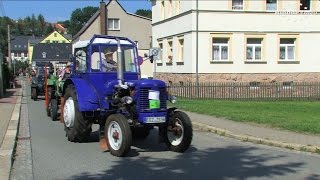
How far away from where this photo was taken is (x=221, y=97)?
30.1 metres

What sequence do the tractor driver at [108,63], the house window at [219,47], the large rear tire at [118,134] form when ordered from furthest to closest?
1. the house window at [219,47]
2. the tractor driver at [108,63]
3. the large rear tire at [118,134]

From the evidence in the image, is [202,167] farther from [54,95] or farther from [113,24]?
[113,24]

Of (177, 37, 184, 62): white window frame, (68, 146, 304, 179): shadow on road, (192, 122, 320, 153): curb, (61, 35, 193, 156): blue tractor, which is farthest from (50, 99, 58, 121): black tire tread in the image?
(177, 37, 184, 62): white window frame

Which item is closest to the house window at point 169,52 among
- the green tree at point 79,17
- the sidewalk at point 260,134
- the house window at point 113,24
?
the sidewalk at point 260,134

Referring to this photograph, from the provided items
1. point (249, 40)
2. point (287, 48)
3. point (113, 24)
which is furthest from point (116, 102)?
point (113, 24)

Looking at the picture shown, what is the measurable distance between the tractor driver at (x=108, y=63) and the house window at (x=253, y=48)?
72.7 feet

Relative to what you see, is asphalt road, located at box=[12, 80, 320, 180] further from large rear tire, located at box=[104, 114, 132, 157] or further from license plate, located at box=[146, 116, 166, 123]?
license plate, located at box=[146, 116, 166, 123]

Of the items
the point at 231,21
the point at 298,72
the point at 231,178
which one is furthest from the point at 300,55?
the point at 231,178

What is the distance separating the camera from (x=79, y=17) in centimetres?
14038

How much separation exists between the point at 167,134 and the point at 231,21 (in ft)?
74.1

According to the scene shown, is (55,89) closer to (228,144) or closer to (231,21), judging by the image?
(228,144)

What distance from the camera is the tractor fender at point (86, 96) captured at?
37.8 feet

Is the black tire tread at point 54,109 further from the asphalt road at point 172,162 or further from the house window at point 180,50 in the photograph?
the house window at point 180,50

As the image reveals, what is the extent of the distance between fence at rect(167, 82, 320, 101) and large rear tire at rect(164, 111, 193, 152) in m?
17.9
